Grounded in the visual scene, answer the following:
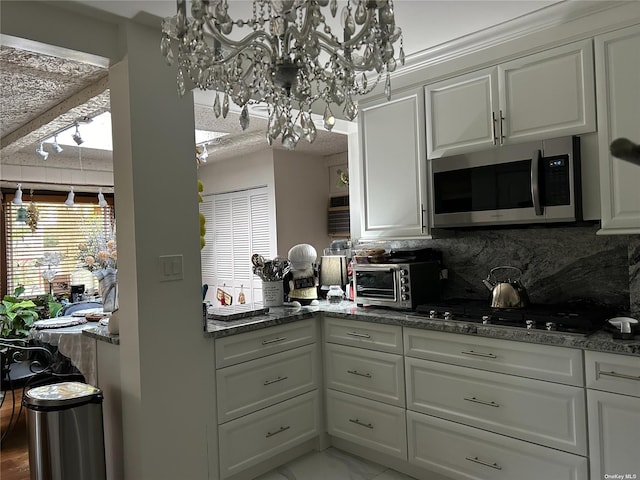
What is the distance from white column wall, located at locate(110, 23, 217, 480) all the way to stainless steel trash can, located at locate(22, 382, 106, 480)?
141 mm

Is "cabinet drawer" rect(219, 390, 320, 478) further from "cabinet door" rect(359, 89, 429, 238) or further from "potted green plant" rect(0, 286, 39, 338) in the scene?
"potted green plant" rect(0, 286, 39, 338)

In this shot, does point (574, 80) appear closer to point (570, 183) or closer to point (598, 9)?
point (598, 9)

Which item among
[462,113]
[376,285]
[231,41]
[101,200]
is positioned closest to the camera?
[231,41]

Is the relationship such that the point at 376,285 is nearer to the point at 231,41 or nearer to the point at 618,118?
the point at 618,118

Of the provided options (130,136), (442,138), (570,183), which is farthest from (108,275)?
(570,183)

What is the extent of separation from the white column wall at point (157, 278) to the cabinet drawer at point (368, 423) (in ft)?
2.59

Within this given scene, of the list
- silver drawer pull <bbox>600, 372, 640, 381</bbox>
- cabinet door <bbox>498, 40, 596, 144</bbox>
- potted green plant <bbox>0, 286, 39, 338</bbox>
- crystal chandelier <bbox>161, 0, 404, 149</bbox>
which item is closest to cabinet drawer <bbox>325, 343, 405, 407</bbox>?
silver drawer pull <bbox>600, 372, 640, 381</bbox>

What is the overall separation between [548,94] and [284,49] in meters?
1.53

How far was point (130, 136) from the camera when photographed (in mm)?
2184

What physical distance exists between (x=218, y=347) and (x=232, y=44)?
1.60 meters

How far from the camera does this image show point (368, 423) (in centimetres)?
274

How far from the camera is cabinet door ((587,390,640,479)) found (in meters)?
1.86

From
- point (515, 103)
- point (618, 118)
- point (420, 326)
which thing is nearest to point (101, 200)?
point (420, 326)

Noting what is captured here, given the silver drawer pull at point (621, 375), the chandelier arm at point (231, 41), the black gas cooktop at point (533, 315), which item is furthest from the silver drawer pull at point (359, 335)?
the chandelier arm at point (231, 41)
